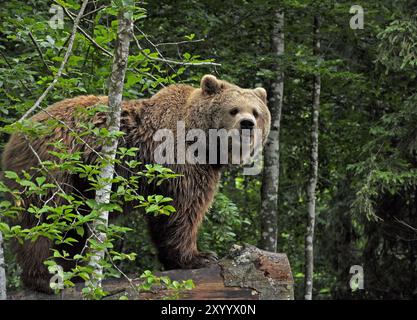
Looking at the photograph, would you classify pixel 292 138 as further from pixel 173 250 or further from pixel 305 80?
pixel 173 250

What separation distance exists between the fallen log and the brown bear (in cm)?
87

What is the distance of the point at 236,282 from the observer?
6.24 meters

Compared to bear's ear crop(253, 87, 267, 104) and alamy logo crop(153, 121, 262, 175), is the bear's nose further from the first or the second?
bear's ear crop(253, 87, 267, 104)

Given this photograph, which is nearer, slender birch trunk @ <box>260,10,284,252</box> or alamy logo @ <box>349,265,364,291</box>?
slender birch trunk @ <box>260,10,284,252</box>

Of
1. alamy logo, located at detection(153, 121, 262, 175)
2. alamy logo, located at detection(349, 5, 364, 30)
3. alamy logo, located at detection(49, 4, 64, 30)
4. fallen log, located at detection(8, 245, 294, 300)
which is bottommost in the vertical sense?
fallen log, located at detection(8, 245, 294, 300)

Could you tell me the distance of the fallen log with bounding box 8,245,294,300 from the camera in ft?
20.3

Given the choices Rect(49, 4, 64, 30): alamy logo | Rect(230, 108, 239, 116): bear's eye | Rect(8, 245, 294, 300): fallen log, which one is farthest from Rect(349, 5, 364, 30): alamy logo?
Rect(8, 245, 294, 300): fallen log

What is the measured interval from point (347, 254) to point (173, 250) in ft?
23.7

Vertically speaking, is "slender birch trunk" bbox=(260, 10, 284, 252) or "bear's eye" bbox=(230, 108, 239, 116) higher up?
"bear's eye" bbox=(230, 108, 239, 116)

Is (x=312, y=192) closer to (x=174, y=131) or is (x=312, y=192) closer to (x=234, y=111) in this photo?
(x=234, y=111)

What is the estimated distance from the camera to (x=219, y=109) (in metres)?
7.59

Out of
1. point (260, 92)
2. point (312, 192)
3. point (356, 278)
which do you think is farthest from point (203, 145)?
point (356, 278)

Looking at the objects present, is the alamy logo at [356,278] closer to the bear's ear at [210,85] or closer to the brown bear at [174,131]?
the brown bear at [174,131]

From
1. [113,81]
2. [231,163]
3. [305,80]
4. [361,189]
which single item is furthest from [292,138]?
[113,81]
